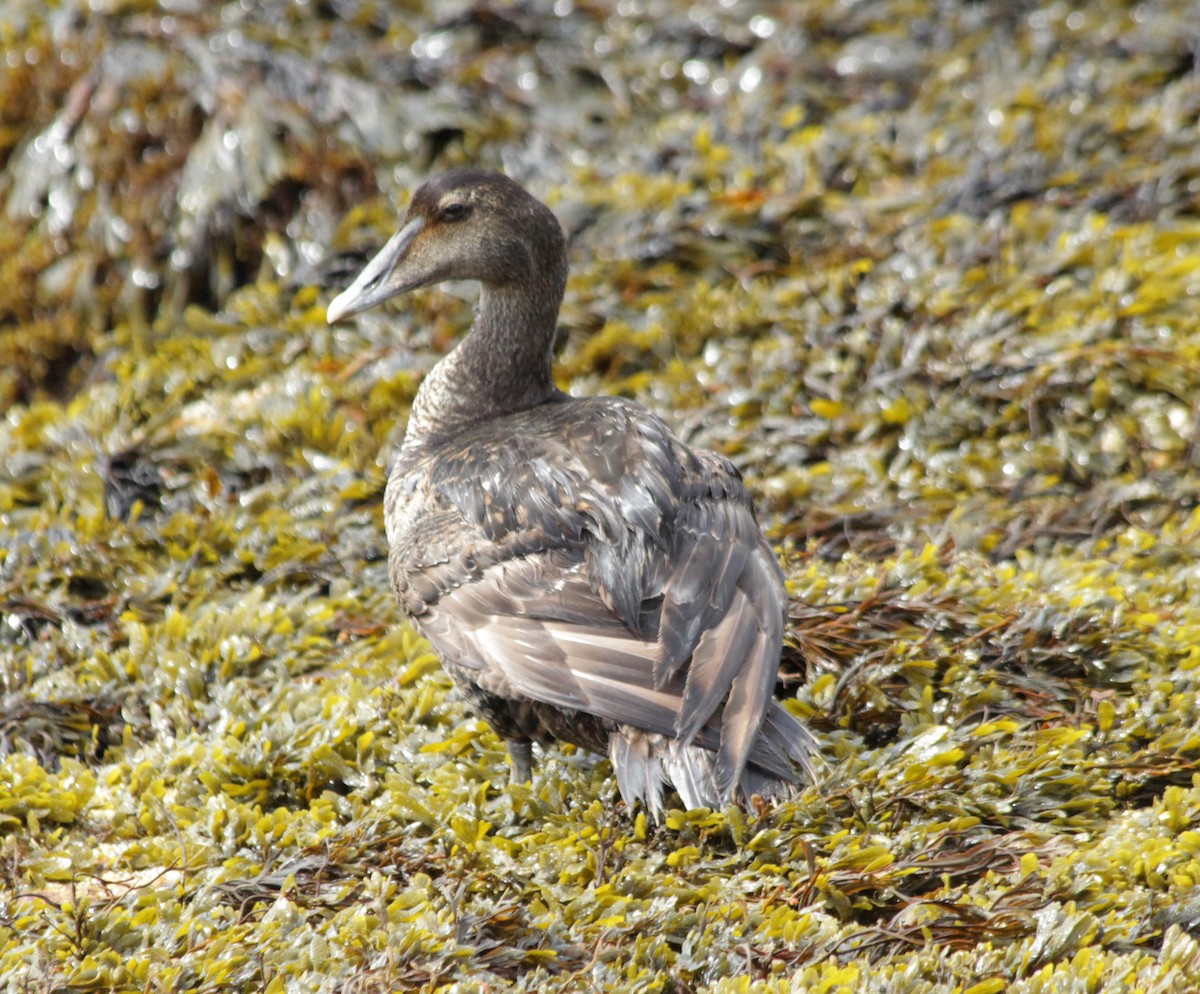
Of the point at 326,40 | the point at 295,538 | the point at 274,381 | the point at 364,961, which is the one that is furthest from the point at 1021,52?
the point at 364,961

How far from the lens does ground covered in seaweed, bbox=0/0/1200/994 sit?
316 cm

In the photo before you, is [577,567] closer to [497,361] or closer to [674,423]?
[497,361]

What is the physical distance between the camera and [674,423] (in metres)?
5.59

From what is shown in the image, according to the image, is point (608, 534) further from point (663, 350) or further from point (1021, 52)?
point (1021, 52)

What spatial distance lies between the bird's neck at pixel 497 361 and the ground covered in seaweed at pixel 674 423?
0.74 meters

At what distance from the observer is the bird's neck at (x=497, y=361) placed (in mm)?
4480

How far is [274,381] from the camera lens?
598cm

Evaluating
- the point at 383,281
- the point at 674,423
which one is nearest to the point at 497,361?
the point at 383,281

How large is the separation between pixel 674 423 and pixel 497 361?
1.29 m

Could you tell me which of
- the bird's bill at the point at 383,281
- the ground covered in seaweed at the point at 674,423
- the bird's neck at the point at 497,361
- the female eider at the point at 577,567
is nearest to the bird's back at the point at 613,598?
the female eider at the point at 577,567

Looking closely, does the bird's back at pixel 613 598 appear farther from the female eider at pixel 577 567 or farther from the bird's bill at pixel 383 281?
the bird's bill at pixel 383 281

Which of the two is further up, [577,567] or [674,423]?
[577,567]

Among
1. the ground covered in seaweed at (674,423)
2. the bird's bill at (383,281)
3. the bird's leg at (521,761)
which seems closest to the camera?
the ground covered in seaweed at (674,423)

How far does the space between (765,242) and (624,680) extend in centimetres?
360
